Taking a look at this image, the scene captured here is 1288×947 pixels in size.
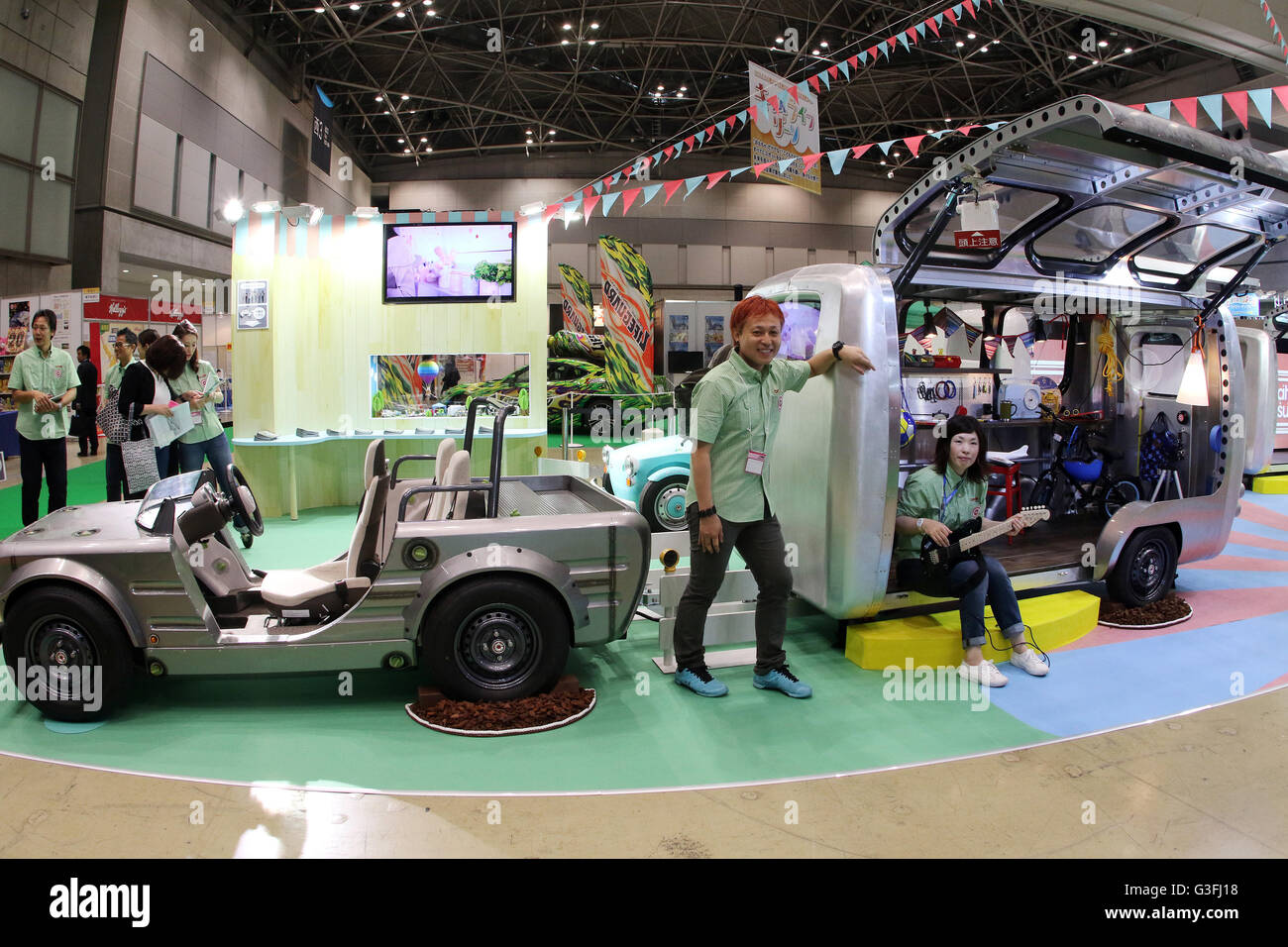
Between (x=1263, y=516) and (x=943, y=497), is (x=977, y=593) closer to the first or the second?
(x=943, y=497)

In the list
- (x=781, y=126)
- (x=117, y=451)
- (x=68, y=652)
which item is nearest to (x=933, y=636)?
(x=68, y=652)

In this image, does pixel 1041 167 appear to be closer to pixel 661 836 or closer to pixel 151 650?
pixel 661 836

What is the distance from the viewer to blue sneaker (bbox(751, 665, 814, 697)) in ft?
11.7

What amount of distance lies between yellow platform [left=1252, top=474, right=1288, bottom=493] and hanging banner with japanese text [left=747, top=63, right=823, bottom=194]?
644 cm

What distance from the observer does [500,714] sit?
3.20 meters

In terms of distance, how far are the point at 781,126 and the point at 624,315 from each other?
344 cm

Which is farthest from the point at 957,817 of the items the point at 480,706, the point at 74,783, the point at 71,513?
the point at 71,513

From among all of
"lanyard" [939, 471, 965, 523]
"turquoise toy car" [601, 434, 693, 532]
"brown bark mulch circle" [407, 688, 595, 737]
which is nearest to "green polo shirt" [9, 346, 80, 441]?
"brown bark mulch circle" [407, 688, 595, 737]

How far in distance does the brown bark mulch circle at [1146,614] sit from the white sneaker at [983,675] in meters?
1.29

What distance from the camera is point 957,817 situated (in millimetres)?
2588

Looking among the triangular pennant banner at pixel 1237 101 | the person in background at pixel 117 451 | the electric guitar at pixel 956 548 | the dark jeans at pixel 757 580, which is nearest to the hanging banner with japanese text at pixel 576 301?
the person in background at pixel 117 451

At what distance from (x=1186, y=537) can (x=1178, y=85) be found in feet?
60.3

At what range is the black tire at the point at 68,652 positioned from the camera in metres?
3.05

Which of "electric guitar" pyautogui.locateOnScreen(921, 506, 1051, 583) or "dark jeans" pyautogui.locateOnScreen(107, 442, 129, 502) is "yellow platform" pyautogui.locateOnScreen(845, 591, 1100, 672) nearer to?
"electric guitar" pyautogui.locateOnScreen(921, 506, 1051, 583)
